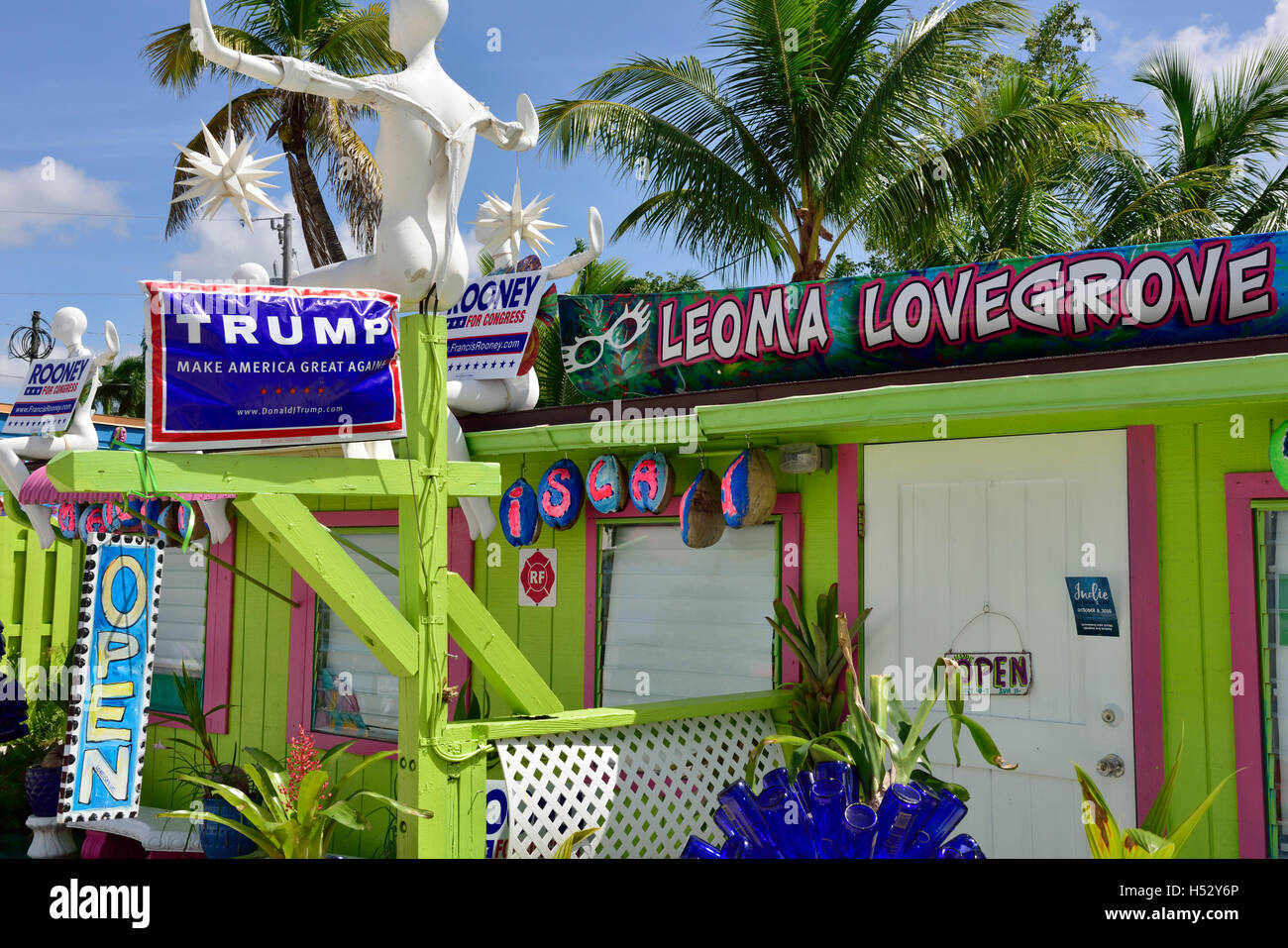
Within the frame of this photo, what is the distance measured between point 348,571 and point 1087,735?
10.7ft

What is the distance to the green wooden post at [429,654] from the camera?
4.36 meters

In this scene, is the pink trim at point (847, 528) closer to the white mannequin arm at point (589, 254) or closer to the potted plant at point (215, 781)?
the white mannequin arm at point (589, 254)

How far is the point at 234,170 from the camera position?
5.38 m

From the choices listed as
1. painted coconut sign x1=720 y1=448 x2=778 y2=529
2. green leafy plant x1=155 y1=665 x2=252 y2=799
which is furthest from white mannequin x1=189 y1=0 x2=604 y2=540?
green leafy plant x1=155 y1=665 x2=252 y2=799

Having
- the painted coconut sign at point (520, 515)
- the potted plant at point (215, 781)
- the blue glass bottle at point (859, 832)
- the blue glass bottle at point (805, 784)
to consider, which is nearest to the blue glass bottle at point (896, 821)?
the blue glass bottle at point (859, 832)

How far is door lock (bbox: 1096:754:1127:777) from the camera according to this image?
504 cm

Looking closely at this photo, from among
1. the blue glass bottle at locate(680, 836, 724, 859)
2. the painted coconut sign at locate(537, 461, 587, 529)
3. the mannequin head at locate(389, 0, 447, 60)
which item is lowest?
the blue glass bottle at locate(680, 836, 724, 859)

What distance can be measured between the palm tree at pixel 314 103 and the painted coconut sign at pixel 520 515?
12614 mm

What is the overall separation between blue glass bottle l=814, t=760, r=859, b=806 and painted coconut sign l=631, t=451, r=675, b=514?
237cm

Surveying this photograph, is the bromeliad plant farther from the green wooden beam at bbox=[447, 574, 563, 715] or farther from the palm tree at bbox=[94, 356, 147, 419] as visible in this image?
the palm tree at bbox=[94, 356, 147, 419]

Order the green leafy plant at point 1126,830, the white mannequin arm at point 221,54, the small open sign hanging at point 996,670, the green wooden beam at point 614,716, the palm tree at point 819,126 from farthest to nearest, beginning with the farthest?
the palm tree at point 819,126 < the small open sign hanging at point 996,670 < the green wooden beam at point 614,716 < the white mannequin arm at point 221,54 < the green leafy plant at point 1126,830

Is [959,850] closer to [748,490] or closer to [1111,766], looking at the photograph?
[1111,766]

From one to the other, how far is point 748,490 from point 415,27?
277cm
